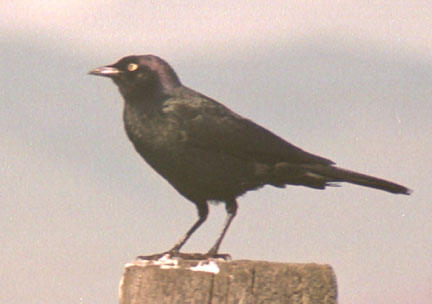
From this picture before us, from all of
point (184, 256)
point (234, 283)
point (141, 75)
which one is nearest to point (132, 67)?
point (141, 75)

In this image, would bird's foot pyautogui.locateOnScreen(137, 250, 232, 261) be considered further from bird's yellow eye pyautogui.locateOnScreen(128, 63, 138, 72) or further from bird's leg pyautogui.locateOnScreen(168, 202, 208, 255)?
bird's yellow eye pyautogui.locateOnScreen(128, 63, 138, 72)

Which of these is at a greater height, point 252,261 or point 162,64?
point 162,64

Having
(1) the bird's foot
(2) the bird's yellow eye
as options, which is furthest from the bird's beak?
(1) the bird's foot

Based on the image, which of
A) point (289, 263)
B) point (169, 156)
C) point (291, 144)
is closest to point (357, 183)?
point (291, 144)

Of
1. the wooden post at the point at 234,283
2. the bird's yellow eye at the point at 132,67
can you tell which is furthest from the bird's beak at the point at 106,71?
the wooden post at the point at 234,283

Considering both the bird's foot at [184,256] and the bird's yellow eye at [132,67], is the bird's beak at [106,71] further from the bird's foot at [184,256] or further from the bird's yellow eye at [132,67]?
the bird's foot at [184,256]

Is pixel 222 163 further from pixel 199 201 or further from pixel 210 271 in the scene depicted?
pixel 210 271

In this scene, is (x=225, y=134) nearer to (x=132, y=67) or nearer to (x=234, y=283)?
(x=132, y=67)
